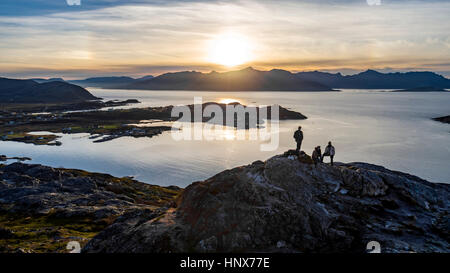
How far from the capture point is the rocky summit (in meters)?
17.3

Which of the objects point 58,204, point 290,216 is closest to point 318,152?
point 290,216

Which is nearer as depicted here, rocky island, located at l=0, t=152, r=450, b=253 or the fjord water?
rocky island, located at l=0, t=152, r=450, b=253

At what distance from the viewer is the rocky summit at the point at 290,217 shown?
680 inches

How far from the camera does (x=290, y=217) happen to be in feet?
60.1

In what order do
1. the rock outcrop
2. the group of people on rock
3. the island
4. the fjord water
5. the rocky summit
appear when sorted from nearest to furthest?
the rocky summit < the group of people on rock < the rock outcrop < the fjord water < the island

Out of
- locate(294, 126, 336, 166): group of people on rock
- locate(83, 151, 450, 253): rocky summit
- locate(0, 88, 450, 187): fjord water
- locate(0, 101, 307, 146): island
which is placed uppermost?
locate(294, 126, 336, 166): group of people on rock

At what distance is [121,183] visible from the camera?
218 feet

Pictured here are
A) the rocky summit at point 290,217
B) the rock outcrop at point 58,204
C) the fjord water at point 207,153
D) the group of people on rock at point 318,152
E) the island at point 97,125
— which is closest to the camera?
the rocky summit at point 290,217

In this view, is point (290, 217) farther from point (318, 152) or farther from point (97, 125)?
point (97, 125)

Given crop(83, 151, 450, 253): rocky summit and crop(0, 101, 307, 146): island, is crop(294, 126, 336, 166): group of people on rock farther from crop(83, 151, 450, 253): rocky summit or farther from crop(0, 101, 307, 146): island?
crop(0, 101, 307, 146): island

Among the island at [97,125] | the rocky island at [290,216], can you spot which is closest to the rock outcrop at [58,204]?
the rocky island at [290,216]

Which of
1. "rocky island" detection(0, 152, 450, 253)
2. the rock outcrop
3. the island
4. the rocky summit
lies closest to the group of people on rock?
"rocky island" detection(0, 152, 450, 253)

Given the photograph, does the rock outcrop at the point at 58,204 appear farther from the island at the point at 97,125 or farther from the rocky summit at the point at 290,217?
the island at the point at 97,125
